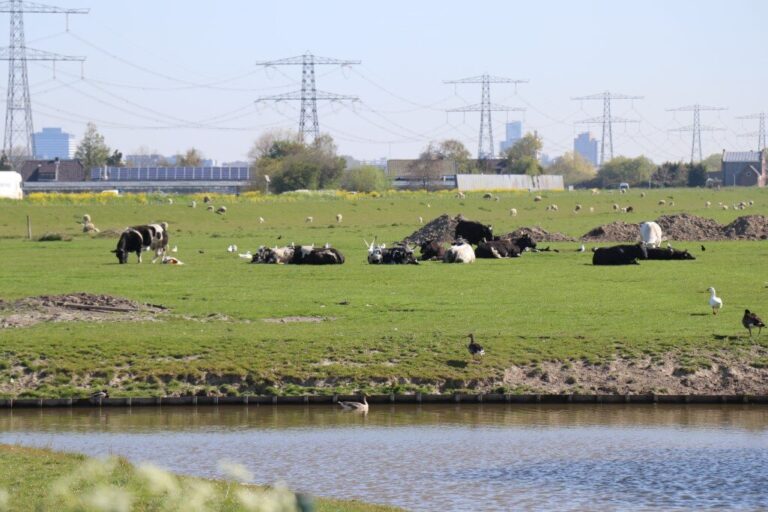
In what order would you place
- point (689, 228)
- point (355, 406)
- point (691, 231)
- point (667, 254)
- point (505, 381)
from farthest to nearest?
point (689, 228)
point (691, 231)
point (667, 254)
point (505, 381)
point (355, 406)

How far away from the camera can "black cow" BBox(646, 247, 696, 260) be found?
4953 centimetres

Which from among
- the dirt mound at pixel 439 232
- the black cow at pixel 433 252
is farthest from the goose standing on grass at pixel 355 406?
the dirt mound at pixel 439 232

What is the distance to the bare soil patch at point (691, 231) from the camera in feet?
204

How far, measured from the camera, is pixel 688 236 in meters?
62.3

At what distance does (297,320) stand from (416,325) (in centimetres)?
329

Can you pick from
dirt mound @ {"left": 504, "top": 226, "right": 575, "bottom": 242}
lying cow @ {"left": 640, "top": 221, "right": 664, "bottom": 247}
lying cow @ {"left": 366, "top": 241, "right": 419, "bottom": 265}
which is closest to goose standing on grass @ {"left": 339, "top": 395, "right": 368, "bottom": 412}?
lying cow @ {"left": 366, "top": 241, "right": 419, "bottom": 265}

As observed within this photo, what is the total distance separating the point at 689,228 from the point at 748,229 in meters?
2.73

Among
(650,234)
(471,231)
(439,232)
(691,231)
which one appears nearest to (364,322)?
(650,234)

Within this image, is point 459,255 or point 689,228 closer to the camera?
point 459,255

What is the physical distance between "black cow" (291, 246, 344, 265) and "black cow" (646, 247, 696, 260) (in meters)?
11.7

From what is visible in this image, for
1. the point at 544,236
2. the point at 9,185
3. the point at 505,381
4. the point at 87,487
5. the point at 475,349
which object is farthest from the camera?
the point at 9,185

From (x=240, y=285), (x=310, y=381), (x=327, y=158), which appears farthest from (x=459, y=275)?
(x=327, y=158)

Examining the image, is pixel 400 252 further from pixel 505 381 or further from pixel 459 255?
pixel 505 381

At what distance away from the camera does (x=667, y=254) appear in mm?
49781
